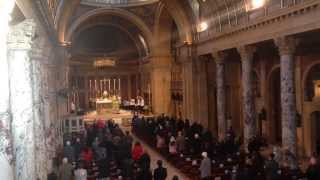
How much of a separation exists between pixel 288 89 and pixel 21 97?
9.32m

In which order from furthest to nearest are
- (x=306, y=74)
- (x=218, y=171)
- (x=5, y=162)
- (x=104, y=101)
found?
(x=104, y=101)
(x=306, y=74)
(x=218, y=171)
(x=5, y=162)

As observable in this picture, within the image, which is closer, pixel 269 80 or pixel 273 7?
pixel 273 7

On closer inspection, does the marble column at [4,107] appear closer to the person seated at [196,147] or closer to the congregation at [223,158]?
A: the congregation at [223,158]

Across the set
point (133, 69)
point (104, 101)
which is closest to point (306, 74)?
point (104, 101)

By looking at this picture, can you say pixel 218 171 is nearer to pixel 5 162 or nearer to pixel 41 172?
pixel 41 172

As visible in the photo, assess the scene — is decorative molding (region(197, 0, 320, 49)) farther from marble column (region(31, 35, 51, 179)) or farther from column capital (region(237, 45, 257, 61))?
marble column (region(31, 35, 51, 179))

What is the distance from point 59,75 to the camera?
23953 millimetres

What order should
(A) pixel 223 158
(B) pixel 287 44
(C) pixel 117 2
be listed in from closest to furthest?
1. (B) pixel 287 44
2. (A) pixel 223 158
3. (C) pixel 117 2

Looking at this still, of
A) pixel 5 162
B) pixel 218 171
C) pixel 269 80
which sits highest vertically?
pixel 269 80

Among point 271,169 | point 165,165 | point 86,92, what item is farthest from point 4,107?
point 86,92

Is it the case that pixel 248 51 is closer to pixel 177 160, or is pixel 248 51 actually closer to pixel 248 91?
pixel 248 91

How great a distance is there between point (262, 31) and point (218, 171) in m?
5.83

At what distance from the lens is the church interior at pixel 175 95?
360 inches

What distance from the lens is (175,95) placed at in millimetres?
29781
